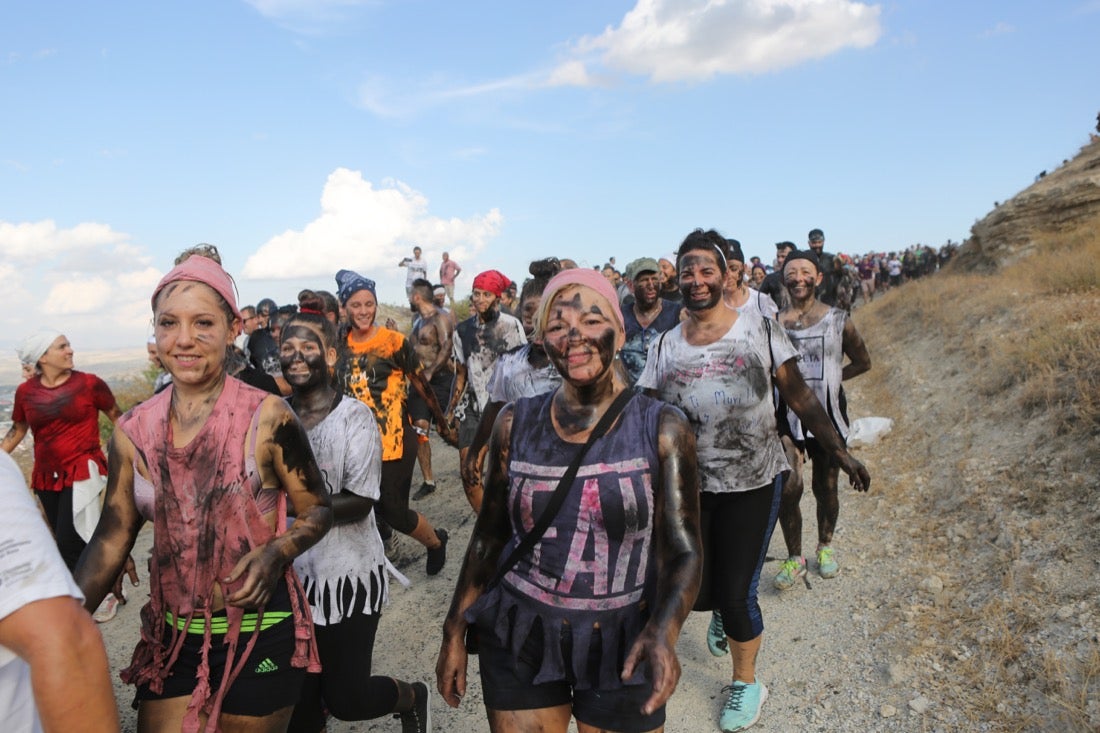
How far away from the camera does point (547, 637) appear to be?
2.11 m

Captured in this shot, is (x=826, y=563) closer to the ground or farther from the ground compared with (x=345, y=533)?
closer to the ground

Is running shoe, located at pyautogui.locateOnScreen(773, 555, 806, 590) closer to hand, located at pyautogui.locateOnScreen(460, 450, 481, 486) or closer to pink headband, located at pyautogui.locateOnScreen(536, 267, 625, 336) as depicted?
hand, located at pyautogui.locateOnScreen(460, 450, 481, 486)

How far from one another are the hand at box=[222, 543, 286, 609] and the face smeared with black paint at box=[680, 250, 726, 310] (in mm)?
2145

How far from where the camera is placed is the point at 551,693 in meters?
2.16

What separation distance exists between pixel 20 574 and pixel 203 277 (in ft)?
→ 4.02

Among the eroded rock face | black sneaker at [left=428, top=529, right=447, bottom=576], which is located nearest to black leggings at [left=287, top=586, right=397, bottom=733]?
black sneaker at [left=428, top=529, right=447, bottom=576]

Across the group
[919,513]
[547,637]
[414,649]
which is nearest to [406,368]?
[414,649]

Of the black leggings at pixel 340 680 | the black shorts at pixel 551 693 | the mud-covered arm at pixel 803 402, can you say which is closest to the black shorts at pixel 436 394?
the black leggings at pixel 340 680

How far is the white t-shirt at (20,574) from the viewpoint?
120 centimetres

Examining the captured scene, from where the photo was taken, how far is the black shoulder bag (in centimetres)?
212

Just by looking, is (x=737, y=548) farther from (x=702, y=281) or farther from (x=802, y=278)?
(x=802, y=278)

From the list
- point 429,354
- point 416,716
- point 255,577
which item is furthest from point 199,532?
point 429,354

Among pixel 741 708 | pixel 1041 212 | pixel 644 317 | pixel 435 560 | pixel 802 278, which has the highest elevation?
pixel 1041 212

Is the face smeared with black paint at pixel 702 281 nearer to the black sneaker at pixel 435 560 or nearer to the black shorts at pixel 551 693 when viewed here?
the black shorts at pixel 551 693
